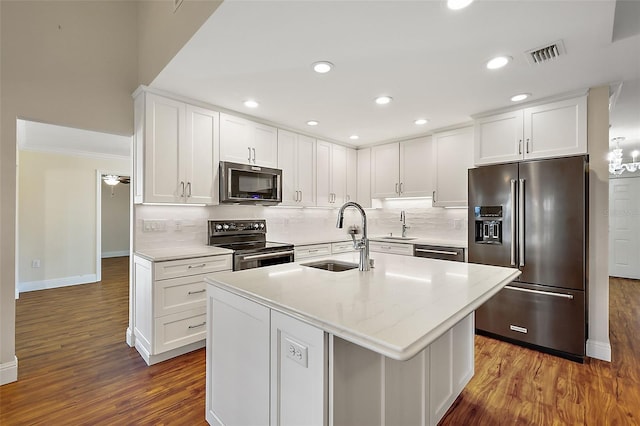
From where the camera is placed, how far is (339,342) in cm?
107

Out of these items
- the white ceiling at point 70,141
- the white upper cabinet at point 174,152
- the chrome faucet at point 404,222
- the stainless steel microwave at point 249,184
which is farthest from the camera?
the chrome faucet at point 404,222

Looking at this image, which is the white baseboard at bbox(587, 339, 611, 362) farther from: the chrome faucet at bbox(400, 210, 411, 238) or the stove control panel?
the stove control panel

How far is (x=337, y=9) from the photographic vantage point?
158 centimetres

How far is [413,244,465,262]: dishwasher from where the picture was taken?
3.39m

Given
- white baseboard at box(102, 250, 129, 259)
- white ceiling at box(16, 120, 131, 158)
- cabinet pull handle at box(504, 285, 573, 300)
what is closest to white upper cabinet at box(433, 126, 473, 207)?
cabinet pull handle at box(504, 285, 573, 300)

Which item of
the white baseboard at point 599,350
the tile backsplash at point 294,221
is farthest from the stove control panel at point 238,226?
the white baseboard at point 599,350

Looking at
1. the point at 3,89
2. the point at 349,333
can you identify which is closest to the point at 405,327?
the point at 349,333

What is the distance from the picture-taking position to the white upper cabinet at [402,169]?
159 inches

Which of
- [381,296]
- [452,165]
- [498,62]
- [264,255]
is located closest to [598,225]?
[452,165]

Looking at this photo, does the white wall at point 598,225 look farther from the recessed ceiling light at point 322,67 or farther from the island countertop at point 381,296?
the recessed ceiling light at point 322,67

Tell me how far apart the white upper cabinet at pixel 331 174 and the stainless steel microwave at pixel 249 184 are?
2.78 ft

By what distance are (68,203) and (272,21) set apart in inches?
217

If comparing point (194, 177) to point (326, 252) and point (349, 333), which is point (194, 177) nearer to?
point (326, 252)

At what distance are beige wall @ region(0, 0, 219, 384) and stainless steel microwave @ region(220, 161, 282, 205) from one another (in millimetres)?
1011
